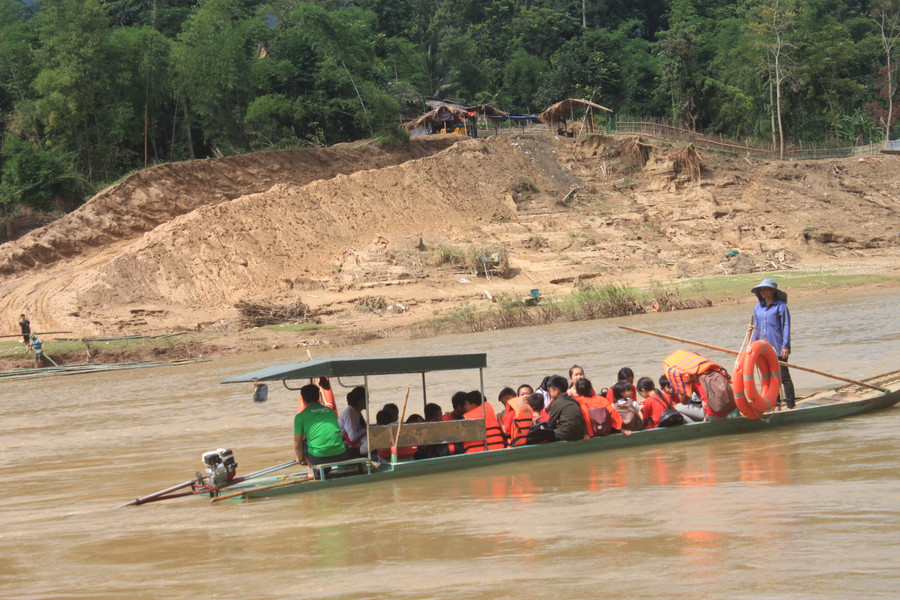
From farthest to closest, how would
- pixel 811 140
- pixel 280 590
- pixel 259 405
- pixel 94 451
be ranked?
pixel 811 140 < pixel 259 405 < pixel 94 451 < pixel 280 590

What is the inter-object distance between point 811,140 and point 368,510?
4412 centimetres

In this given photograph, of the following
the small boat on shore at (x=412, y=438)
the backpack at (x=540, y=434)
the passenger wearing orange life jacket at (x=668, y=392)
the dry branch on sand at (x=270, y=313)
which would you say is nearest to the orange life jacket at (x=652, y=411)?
the passenger wearing orange life jacket at (x=668, y=392)

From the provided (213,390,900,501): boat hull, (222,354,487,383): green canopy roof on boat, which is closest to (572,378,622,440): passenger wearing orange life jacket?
(213,390,900,501): boat hull

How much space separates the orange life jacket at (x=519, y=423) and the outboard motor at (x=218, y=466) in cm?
291

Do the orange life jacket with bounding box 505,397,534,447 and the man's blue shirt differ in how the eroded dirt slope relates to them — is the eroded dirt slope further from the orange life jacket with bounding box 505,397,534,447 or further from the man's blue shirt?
the man's blue shirt

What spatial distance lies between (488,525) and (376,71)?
1551 inches

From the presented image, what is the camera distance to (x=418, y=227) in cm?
3291

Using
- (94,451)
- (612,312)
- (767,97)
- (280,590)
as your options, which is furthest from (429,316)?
(767,97)

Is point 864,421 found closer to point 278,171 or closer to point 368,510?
point 368,510

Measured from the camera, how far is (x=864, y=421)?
9273mm

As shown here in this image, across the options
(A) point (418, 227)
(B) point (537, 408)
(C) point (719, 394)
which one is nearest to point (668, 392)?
(C) point (719, 394)

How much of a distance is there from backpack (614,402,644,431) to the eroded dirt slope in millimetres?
16908

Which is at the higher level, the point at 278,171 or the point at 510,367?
the point at 278,171

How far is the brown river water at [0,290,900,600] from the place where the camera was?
4.90 m
